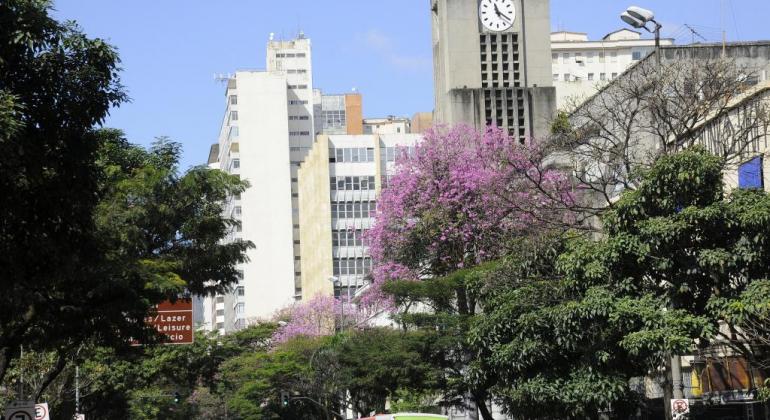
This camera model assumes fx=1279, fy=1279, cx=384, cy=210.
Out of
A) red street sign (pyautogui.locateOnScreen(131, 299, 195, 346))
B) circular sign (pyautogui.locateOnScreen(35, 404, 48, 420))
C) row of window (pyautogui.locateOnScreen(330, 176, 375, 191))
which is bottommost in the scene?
circular sign (pyautogui.locateOnScreen(35, 404, 48, 420))

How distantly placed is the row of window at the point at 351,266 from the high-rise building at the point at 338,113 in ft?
101

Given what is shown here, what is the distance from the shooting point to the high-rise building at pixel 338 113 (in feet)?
452

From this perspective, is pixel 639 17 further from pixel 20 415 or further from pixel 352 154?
pixel 352 154

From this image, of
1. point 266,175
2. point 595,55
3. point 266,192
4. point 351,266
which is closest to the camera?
point 351,266

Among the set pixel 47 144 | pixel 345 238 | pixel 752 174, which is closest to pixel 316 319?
pixel 345 238

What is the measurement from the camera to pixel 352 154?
10750 cm

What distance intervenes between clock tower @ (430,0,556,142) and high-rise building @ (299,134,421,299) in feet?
89.6

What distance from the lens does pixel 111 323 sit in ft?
80.1

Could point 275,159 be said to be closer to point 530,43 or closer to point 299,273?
point 299,273

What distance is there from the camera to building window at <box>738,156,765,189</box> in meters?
30.7

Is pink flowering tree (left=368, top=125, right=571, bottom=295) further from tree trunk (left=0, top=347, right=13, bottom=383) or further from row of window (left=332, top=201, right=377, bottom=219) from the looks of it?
row of window (left=332, top=201, right=377, bottom=219)

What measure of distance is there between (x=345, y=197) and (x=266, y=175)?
1872 centimetres

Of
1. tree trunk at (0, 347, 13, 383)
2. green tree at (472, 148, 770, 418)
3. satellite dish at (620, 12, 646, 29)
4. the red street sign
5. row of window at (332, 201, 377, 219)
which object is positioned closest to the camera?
tree trunk at (0, 347, 13, 383)

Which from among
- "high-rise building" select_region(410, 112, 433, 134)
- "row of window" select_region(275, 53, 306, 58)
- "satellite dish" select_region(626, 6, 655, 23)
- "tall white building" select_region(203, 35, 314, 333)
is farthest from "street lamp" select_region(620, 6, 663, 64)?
"row of window" select_region(275, 53, 306, 58)
